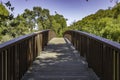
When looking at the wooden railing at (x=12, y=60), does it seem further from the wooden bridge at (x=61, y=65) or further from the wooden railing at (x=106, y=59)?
the wooden railing at (x=106, y=59)

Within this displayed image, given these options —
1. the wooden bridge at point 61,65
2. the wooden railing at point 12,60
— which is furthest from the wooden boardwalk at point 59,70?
the wooden railing at point 12,60

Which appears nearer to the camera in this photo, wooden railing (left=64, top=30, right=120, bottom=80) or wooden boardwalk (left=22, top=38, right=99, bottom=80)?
wooden railing (left=64, top=30, right=120, bottom=80)

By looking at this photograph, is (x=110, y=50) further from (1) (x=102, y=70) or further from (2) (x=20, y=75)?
(2) (x=20, y=75)

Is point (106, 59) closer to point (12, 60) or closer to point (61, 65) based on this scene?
point (12, 60)

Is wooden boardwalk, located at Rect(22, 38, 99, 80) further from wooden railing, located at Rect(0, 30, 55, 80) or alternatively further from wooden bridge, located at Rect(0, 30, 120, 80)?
wooden railing, located at Rect(0, 30, 55, 80)

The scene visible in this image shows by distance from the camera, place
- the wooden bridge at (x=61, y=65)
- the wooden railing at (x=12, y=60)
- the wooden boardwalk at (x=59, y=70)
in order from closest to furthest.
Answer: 1. the wooden railing at (x=12, y=60)
2. the wooden bridge at (x=61, y=65)
3. the wooden boardwalk at (x=59, y=70)

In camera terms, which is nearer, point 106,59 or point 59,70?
point 106,59

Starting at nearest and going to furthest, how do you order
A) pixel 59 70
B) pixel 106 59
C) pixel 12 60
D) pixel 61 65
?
pixel 12 60 → pixel 106 59 → pixel 59 70 → pixel 61 65

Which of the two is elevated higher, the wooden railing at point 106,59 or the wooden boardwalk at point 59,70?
the wooden railing at point 106,59

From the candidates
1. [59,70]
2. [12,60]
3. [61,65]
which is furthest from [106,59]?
[61,65]

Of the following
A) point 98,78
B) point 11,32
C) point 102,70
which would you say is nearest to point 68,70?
point 98,78

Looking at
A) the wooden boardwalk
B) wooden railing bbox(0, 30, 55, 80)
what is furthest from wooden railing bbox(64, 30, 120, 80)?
wooden railing bbox(0, 30, 55, 80)

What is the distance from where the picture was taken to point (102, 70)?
7824mm

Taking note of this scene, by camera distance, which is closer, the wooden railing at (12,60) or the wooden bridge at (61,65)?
the wooden railing at (12,60)
